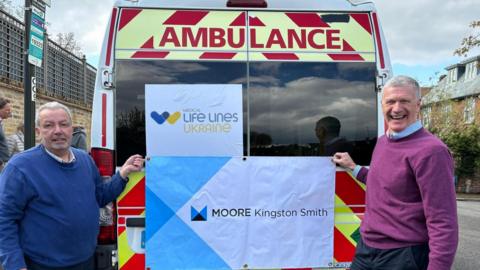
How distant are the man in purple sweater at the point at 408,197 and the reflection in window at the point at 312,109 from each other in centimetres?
49

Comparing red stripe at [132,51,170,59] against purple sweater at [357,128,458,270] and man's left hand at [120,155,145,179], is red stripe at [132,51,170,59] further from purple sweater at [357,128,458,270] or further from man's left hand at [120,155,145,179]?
purple sweater at [357,128,458,270]

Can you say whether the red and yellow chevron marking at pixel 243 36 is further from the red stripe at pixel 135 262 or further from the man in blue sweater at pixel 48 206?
the red stripe at pixel 135 262

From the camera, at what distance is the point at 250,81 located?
10.2 feet

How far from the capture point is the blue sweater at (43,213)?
2527 mm

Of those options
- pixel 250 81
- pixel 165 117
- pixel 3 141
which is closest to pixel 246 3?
pixel 250 81

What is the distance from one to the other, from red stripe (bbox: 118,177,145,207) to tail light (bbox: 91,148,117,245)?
0.36 feet

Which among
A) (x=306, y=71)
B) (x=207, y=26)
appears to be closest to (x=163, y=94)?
(x=207, y=26)

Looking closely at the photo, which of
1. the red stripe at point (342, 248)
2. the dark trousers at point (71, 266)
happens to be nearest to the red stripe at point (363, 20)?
the red stripe at point (342, 248)

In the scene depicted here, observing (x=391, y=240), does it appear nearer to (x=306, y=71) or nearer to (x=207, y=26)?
(x=306, y=71)

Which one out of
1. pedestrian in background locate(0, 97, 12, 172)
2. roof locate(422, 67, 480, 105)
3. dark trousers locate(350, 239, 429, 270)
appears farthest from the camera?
roof locate(422, 67, 480, 105)

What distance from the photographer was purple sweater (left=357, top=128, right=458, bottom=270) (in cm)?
226

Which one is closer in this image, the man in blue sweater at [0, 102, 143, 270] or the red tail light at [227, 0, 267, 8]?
the man in blue sweater at [0, 102, 143, 270]

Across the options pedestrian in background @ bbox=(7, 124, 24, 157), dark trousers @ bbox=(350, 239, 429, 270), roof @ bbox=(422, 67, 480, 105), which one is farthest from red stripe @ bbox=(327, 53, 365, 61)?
roof @ bbox=(422, 67, 480, 105)

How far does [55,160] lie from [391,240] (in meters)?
2.03
